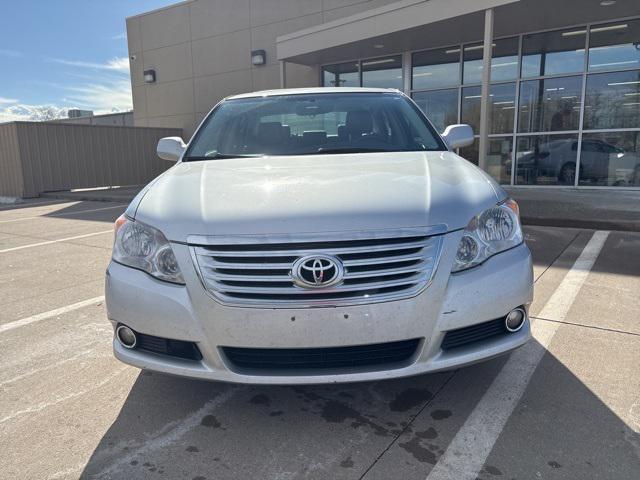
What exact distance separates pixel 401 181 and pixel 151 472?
1.72 metres

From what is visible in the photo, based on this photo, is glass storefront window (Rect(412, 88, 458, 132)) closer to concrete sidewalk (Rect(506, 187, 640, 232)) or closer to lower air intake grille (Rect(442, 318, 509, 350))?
concrete sidewalk (Rect(506, 187, 640, 232))

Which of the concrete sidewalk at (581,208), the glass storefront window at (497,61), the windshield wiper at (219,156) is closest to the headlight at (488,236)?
the windshield wiper at (219,156)

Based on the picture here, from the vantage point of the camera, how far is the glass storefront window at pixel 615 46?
34.5 ft

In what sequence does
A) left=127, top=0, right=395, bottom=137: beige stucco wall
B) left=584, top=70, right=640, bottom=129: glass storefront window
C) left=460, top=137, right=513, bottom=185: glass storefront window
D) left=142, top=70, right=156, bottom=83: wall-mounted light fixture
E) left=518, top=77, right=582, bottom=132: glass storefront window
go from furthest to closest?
left=142, top=70, right=156, bottom=83: wall-mounted light fixture < left=127, top=0, right=395, bottom=137: beige stucco wall < left=460, top=137, right=513, bottom=185: glass storefront window < left=518, top=77, right=582, bottom=132: glass storefront window < left=584, top=70, right=640, bottom=129: glass storefront window

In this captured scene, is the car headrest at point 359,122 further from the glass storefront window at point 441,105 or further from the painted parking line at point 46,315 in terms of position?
the glass storefront window at point 441,105

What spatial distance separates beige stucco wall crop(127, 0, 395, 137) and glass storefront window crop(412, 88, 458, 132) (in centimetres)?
266

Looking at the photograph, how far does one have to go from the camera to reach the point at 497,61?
39.5 feet

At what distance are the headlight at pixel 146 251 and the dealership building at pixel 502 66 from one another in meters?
8.51

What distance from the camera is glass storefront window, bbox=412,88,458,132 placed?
41.9 ft

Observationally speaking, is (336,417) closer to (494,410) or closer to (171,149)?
(494,410)

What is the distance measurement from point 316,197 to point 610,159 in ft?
36.2

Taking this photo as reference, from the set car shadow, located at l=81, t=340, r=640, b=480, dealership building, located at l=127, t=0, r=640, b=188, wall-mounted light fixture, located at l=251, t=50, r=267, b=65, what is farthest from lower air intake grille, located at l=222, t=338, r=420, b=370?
wall-mounted light fixture, located at l=251, t=50, r=267, b=65

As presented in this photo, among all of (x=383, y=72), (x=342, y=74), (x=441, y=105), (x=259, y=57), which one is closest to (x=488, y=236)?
(x=441, y=105)

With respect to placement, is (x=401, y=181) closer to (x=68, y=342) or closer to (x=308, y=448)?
(x=308, y=448)
